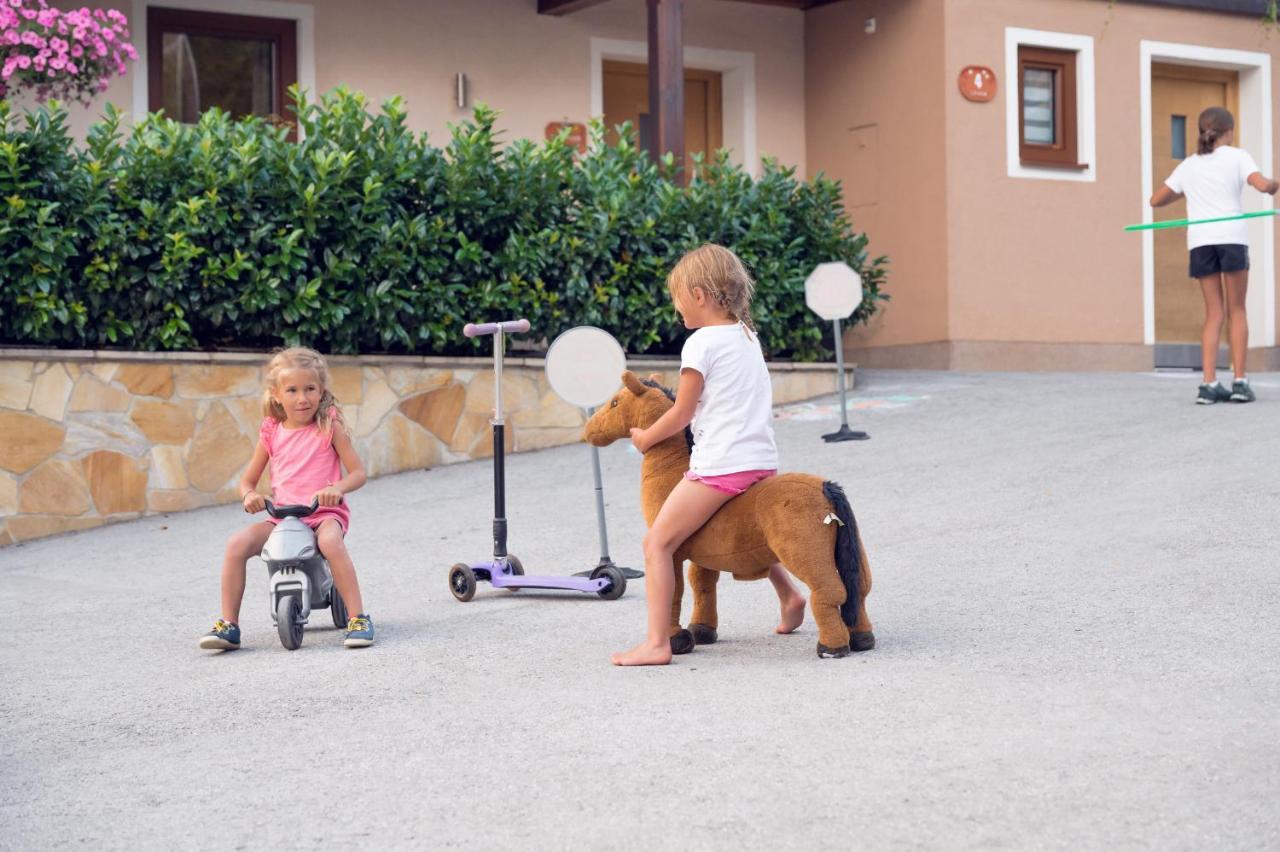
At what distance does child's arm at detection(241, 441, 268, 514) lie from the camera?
5.75m

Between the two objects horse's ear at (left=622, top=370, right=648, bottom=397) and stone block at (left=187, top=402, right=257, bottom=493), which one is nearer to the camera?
horse's ear at (left=622, top=370, right=648, bottom=397)

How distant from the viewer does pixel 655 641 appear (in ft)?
16.9

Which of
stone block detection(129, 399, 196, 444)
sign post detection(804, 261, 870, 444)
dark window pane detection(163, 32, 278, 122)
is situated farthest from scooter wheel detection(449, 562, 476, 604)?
dark window pane detection(163, 32, 278, 122)

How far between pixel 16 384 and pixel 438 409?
254 centimetres

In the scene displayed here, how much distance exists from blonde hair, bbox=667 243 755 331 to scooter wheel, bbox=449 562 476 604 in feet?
6.31

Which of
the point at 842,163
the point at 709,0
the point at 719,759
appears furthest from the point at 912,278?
the point at 719,759

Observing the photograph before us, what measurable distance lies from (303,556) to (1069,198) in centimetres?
1028

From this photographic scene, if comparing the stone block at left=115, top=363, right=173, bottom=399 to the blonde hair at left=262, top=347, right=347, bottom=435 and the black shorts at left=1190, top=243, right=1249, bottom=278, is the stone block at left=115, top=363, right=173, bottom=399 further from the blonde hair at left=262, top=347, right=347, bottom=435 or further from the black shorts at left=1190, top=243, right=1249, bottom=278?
the black shorts at left=1190, top=243, right=1249, bottom=278

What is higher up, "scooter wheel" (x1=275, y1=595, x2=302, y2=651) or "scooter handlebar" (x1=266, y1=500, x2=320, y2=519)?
"scooter handlebar" (x1=266, y1=500, x2=320, y2=519)

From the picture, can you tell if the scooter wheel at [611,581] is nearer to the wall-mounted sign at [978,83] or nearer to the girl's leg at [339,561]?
the girl's leg at [339,561]

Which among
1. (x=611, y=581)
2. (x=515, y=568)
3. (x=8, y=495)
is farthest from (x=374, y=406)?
(x=611, y=581)

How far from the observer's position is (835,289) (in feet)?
33.8

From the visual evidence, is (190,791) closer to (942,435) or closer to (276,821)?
(276,821)

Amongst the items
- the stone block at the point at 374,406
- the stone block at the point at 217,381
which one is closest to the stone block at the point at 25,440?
the stone block at the point at 217,381
